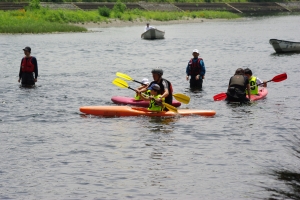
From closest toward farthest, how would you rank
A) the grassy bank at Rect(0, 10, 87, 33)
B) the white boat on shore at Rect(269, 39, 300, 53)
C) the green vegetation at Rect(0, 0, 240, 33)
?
the white boat on shore at Rect(269, 39, 300, 53) < the grassy bank at Rect(0, 10, 87, 33) < the green vegetation at Rect(0, 0, 240, 33)

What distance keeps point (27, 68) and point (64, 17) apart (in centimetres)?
5294

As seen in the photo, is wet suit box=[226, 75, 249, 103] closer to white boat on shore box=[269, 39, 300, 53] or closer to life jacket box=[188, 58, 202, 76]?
life jacket box=[188, 58, 202, 76]

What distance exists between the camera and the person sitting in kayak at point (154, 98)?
693 inches

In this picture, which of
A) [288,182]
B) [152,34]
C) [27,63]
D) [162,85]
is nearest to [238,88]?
[162,85]

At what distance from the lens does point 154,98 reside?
17562 millimetres

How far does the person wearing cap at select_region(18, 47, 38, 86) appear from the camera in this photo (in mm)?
22402

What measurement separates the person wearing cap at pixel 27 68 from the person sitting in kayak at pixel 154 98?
5.94m

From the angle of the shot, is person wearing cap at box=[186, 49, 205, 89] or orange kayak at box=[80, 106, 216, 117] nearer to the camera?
orange kayak at box=[80, 106, 216, 117]

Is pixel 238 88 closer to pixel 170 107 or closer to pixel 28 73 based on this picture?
pixel 170 107

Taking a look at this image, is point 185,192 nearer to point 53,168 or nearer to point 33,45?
point 53,168

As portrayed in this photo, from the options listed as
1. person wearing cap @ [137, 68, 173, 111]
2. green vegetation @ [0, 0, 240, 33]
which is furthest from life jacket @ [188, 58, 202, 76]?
green vegetation @ [0, 0, 240, 33]

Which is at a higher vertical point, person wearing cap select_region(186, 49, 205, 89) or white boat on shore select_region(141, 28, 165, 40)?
person wearing cap select_region(186, 49, 205, 89)

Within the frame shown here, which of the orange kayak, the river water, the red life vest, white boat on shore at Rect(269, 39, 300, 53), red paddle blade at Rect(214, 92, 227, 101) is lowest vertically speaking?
the river water

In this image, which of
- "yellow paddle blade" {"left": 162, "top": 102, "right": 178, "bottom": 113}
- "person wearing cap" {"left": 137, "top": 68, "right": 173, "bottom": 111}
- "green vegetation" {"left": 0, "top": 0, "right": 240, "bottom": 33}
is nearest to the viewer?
"person wearing cap" {"left": 137, "top": 68, "right": 173, "bottom": 111}
